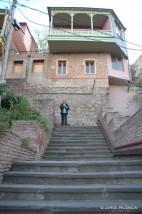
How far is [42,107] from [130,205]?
7.31 metres

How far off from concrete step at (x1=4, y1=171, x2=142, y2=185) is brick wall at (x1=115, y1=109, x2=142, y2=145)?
84 cm

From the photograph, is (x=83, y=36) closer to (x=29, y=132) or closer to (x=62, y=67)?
(x=62, y=67)

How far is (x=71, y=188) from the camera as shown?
3.27 metres

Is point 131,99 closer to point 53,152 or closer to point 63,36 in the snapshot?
point 63,36

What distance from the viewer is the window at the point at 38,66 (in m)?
Result: 17.6

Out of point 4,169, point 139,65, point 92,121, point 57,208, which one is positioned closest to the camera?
point 57,208

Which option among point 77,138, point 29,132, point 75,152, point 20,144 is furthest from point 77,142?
point 20,144

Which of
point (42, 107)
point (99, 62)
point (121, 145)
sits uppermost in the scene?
point (99, 62)

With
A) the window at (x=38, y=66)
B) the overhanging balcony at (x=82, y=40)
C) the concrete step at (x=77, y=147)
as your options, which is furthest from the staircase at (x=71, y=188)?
the window at (x=38, y=66)

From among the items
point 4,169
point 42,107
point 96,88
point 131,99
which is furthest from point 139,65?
point 4,169

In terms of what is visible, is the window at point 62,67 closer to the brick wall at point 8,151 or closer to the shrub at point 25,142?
the shrub at point 25,142

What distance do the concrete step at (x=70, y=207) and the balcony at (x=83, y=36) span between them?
15.1 m

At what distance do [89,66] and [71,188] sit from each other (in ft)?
50.0

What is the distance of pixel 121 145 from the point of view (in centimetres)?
573
